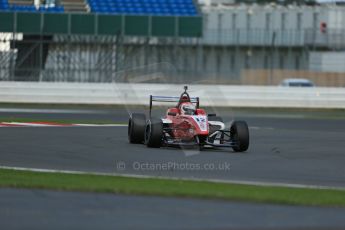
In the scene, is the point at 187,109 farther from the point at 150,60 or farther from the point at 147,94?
the point at 150,60

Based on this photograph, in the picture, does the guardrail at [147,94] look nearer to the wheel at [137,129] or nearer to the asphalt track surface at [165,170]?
the asphalt track surface at [165,170]

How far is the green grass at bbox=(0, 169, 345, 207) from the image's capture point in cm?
984

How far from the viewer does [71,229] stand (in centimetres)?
779

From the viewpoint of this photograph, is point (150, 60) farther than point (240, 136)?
Yes

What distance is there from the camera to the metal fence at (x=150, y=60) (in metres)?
35.6

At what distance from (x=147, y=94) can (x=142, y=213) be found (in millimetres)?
22018

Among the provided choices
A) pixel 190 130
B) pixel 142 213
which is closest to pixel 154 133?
pixel 190 130

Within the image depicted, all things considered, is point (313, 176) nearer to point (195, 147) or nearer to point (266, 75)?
point (195, 147)

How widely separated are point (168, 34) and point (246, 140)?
2662cm

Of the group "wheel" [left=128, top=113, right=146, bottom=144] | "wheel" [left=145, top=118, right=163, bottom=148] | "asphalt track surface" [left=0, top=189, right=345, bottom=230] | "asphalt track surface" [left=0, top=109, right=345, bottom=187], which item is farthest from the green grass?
"wheel" [left=128, top=113, right=146, bottom=144]

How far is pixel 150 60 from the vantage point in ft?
130

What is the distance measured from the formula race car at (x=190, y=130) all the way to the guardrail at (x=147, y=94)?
559 inches

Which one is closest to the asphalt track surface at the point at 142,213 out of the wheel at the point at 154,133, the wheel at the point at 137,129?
the wheel at the point at 154,133

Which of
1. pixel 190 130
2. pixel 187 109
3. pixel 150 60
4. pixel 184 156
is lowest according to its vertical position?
pixel 184 156
